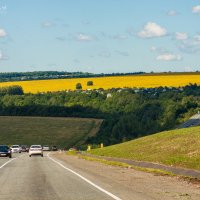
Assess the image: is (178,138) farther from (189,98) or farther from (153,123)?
(189,98)

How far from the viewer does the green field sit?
11517 cm

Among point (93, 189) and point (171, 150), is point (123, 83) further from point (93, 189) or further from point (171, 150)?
point (93, 189)

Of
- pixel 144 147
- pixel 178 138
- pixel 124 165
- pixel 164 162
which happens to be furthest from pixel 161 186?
pixel 144 147

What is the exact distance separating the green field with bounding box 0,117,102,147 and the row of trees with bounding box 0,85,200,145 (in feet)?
12.0

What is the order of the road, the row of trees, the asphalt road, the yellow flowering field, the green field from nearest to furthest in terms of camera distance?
the asphalt road
the road
the row of trees
the green field
the yellow flowering field

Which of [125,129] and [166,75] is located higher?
[166,75]

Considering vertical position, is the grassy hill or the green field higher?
the grassy hill

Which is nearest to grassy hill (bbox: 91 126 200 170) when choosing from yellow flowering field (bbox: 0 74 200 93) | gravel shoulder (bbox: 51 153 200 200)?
gravel shoulder (bbox: 51 153 200 200)

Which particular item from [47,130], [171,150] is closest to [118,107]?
[47,130]

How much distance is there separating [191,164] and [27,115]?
123 meters

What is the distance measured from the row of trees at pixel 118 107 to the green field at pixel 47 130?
12.0 feet

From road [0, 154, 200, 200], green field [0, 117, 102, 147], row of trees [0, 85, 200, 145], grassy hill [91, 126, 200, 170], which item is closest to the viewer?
road [0, 154, 200, 200]

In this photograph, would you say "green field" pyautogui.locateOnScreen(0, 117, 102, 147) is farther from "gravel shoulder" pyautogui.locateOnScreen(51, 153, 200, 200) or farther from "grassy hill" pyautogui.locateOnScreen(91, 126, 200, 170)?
"gravel shoulder" pyautogui.locateOnScreen(51, 153, 200, 200)

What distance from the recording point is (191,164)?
2909 cm
